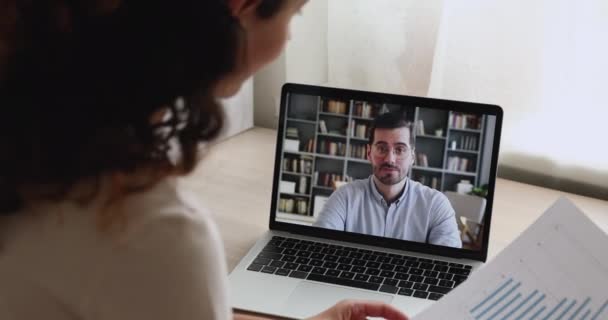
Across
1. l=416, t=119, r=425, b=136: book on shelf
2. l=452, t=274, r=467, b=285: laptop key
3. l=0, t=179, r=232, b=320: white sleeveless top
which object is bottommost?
l=452, t=274, r=467, b=285: laptop key

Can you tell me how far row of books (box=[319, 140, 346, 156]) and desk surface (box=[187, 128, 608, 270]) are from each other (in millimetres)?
153

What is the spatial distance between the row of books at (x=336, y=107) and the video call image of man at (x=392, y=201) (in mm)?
52

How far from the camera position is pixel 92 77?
0.44 m

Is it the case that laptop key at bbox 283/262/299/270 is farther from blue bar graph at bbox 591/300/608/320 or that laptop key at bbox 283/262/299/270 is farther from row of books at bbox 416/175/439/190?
blue bar graph at bbox 591/300/608/320

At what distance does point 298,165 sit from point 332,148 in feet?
0.18

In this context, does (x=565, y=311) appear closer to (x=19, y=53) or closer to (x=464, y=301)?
(x=464, y=301)

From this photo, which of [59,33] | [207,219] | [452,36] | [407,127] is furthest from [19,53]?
[452,36]

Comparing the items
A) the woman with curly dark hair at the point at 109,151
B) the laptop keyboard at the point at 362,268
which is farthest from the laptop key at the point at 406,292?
the woman with curly dark hair at the point at 109,151

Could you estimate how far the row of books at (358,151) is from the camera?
3.41 ft

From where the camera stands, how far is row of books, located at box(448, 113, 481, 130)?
1.03 metres

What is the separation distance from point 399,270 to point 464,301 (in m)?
0.17

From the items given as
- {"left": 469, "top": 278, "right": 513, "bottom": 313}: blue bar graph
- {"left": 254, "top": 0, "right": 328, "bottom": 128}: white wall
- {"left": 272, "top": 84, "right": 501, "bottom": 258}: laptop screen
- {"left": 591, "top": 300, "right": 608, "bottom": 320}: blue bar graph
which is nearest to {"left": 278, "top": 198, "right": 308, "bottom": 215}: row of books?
{"left": 272, "top": 84, "right": 501, "bottom": 258}: laptop screen

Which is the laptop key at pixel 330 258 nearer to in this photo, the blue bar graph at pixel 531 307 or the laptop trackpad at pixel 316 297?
the laptop trackpad at pixel 316 297

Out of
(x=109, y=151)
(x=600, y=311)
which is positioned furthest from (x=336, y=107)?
(x=109, y=151)
